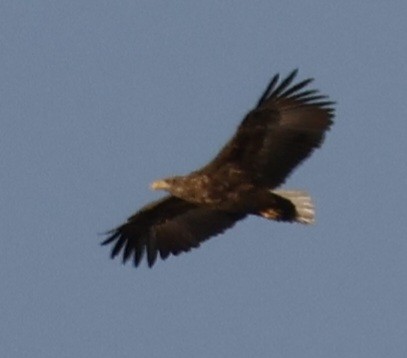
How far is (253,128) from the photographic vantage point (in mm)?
22641

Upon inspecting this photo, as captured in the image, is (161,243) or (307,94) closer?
(307,94)

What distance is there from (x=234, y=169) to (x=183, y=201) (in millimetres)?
1855

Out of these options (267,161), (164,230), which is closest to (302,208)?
(267,161)

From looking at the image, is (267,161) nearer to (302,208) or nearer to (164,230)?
(302,208)

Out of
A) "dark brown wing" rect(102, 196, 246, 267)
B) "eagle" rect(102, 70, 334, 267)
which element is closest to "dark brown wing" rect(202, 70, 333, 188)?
"eagle" rect(102, 70, 334, 267)

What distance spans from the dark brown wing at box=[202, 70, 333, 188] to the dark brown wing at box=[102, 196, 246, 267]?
1.78 metres

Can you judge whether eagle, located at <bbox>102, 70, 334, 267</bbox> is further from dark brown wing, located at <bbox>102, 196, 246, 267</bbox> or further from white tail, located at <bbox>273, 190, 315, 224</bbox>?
dark brown wing, located at <bbox>102, 196, 246, 267</bbox>

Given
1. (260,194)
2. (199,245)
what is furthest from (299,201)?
(199,245)

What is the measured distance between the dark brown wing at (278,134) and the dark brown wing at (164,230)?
1781 mm

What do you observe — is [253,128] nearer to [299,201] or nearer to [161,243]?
[299,201]

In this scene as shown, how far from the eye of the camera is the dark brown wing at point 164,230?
24.5 meters

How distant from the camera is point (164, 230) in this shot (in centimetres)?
2466

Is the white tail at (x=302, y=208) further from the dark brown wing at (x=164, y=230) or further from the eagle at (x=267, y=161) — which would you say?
the dark brown wing at (x=164, y=230)

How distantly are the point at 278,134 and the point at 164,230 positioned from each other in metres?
2.68
